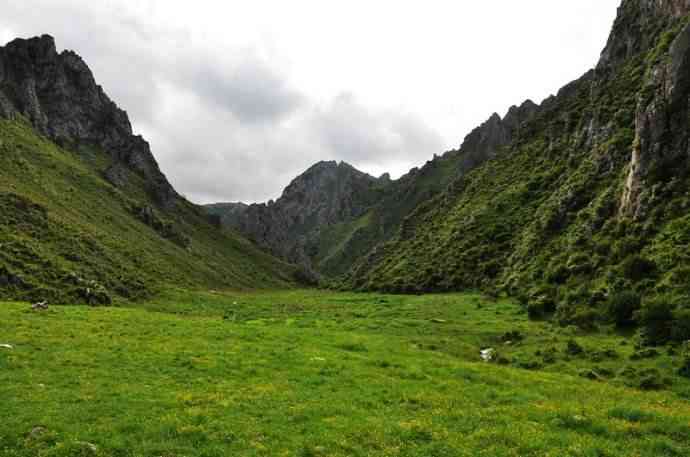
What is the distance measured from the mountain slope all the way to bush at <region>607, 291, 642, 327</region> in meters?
1.30

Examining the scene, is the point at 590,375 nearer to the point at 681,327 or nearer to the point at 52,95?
the point at 681,327

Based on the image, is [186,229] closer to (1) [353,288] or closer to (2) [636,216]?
(1) [353,288]

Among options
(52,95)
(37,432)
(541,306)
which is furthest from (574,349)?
(52,95)

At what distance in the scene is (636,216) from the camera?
4450 cm

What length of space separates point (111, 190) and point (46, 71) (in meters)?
83.3

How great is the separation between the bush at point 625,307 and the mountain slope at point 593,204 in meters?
1.30

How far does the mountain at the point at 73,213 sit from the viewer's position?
61938 mm

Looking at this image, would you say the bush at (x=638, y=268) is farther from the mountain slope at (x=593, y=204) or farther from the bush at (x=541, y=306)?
the bush at (x=541, y=306)

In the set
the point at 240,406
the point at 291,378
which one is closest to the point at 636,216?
the point at 291,378

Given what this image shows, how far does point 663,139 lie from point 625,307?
76.3ft

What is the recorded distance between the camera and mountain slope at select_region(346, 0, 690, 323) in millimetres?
40250

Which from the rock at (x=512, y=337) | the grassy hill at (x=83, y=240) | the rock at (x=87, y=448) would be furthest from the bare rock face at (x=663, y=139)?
the grassy hill at (x=83, y=240)

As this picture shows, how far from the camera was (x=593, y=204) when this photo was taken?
58.9 metres

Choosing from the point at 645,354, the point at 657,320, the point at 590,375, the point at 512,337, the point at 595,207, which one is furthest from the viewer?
the point at 595,207
